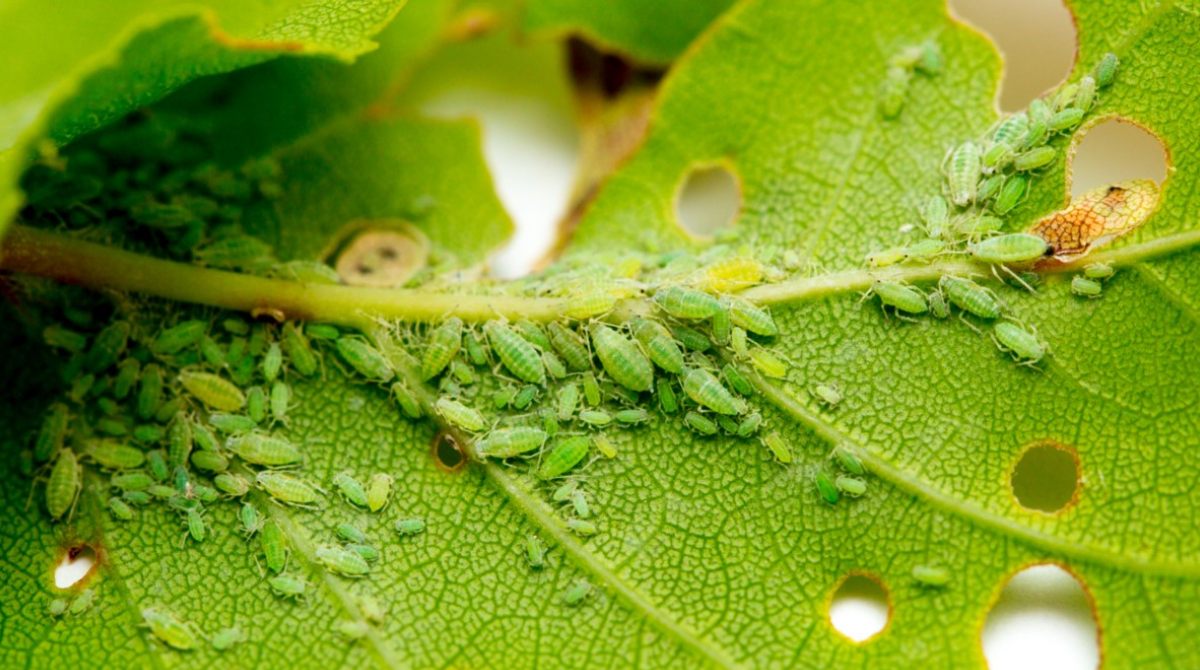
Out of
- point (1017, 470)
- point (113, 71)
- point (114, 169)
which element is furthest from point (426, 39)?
point (1017, 470)

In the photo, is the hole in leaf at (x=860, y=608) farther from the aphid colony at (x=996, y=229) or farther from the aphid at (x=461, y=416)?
the aphid at (x=461, y=416)

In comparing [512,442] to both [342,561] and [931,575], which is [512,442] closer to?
[342,561]

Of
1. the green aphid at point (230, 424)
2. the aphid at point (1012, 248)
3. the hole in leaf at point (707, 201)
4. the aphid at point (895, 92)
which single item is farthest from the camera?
the hole in leaf at point (707, 201)

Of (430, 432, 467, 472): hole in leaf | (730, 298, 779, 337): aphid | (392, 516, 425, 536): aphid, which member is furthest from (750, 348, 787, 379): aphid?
(392, 516, 425, 536): aphid

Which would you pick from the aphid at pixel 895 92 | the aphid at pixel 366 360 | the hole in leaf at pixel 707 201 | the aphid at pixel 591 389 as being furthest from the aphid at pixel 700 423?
the aphid at pixel 895 92

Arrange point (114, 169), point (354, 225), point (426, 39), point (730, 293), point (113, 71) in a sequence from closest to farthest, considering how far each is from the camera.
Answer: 1. point (113, 71)
2. point (730, 293)
3. point (114, 169)
4. point (354, 225)
5. point (426, 39)

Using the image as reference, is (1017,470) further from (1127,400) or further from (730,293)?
(730,293)

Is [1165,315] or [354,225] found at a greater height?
[1165,315]
